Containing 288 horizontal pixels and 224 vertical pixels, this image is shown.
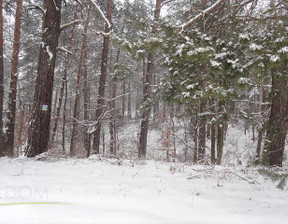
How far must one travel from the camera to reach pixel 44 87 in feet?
24.4

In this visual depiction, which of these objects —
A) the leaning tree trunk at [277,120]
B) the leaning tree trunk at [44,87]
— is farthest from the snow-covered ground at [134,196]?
the leaning tree trunk at [44,87]

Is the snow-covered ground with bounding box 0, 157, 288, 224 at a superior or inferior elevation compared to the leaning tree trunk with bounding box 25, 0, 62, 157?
inferior

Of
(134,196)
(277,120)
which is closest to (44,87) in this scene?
(134,196)

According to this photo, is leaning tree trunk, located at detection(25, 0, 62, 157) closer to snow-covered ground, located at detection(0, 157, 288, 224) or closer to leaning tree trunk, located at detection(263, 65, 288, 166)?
snow-covered ground, located at detection(0, 157, 288, 224)

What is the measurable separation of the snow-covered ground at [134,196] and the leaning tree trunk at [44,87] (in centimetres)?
116

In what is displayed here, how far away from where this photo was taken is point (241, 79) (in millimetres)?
4656

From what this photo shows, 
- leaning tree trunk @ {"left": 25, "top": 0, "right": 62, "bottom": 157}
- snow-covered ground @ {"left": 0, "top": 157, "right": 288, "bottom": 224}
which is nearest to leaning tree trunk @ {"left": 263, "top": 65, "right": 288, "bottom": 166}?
snow-covered ground @ {"left": 0, "top": 157, "right": 288, "bottom": 224}

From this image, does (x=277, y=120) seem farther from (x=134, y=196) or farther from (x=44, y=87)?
(x=44, y=87)

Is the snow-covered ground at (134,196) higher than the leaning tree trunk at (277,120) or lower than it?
lower

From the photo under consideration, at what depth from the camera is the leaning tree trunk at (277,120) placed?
537 cm

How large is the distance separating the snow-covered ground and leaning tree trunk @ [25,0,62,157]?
116 centimetres

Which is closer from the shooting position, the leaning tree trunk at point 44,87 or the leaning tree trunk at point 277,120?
the leaning tree trunk at point 277,120

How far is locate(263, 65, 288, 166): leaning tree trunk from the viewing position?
5371 millimetres

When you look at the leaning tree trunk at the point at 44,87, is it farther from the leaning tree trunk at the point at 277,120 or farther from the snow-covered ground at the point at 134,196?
the leaning tree trunk at the point at 277,120
